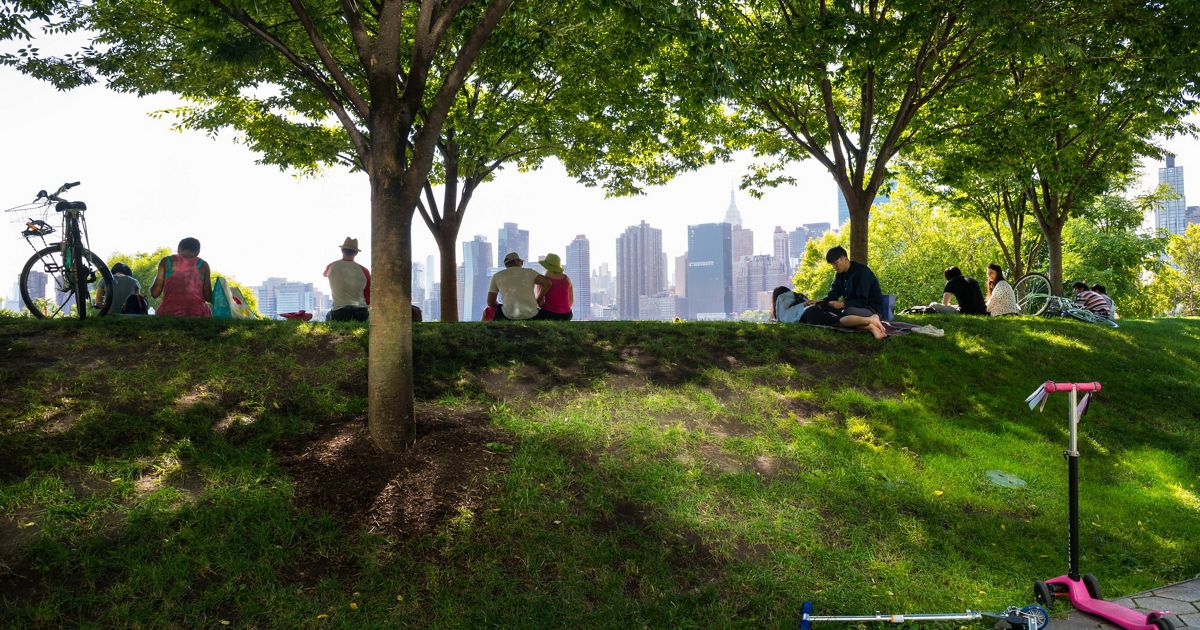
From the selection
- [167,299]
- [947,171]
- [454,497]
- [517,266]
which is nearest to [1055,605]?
[454,497]

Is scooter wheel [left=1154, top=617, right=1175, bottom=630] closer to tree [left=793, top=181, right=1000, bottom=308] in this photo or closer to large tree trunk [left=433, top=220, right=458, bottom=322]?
large tree trunk [left=433, top=220, right=458, bottom=322]

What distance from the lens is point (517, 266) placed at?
11.5m

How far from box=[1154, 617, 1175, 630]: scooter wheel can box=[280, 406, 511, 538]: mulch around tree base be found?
4.65 meters

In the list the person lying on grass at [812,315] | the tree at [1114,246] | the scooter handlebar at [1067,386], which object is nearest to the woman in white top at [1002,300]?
the person lying on grass at [812,315]

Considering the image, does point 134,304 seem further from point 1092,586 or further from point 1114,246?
point 1114,246

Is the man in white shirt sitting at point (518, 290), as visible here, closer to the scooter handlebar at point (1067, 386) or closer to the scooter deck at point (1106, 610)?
the scooter handlebar at point (1067, 386)

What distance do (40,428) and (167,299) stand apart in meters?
4.37

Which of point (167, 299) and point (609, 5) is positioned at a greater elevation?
point (609, 5)

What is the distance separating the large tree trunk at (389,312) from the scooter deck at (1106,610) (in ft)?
17.2

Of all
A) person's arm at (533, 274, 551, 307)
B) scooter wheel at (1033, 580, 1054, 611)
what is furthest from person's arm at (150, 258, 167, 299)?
scooter wheel at (1033, 580, 1054, 611)

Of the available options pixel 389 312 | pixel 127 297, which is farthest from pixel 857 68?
pixel 127 297

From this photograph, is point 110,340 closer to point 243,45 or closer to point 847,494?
point 243,45

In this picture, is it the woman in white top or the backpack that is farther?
the woman in white top

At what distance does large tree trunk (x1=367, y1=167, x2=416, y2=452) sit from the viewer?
5621 mm
